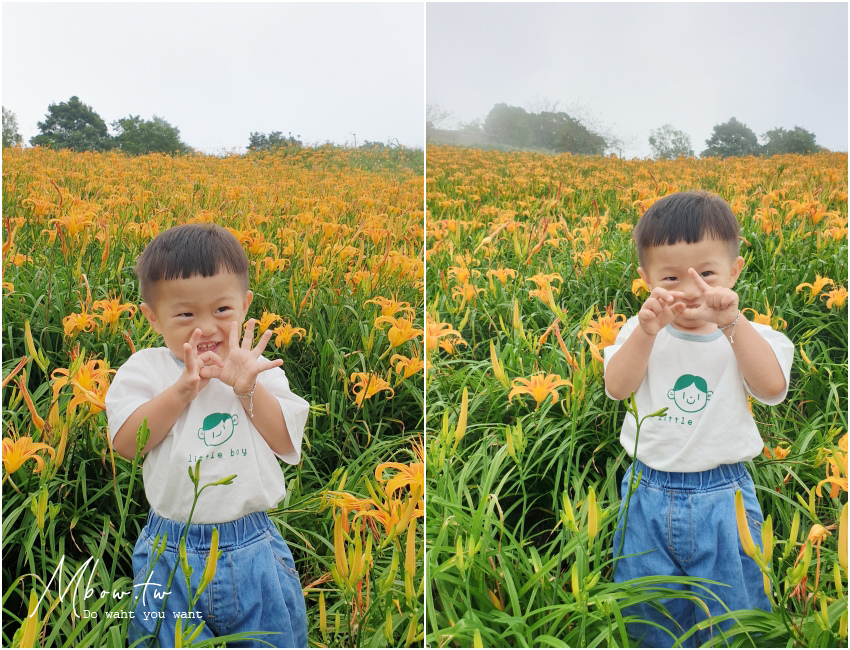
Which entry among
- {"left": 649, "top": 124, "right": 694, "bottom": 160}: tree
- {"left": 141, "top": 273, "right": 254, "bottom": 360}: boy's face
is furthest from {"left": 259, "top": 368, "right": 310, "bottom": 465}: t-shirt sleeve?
{"left": 649, "top": 124, "right": 694, "bottom": 160}: tree

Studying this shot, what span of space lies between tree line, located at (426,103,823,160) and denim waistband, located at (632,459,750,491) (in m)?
0.77

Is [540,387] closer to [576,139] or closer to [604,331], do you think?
[604,331]

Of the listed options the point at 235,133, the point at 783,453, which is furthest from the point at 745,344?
the point at 235,133

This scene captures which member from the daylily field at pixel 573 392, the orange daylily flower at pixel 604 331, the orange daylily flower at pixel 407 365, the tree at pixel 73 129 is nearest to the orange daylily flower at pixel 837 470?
the daylily field at pixel 573 392

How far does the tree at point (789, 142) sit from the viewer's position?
1.42m

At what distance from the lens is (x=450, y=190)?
5.05ft

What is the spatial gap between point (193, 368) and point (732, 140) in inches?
51.2

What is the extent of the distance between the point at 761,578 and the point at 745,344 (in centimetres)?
41

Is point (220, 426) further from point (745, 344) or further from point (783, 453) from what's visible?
point (783, 453)

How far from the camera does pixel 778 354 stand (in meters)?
1.12

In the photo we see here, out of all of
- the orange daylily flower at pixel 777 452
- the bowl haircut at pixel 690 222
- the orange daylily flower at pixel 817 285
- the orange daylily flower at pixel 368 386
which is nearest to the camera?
the bowl haircut at pixel 690 222

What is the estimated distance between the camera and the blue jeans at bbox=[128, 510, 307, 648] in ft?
3.44

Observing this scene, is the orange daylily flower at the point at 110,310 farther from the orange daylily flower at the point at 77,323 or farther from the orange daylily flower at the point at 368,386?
the orange daylily flower at the point at 368,386

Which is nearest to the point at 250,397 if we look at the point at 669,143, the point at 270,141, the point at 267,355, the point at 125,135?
Answer: the point at 267,355
